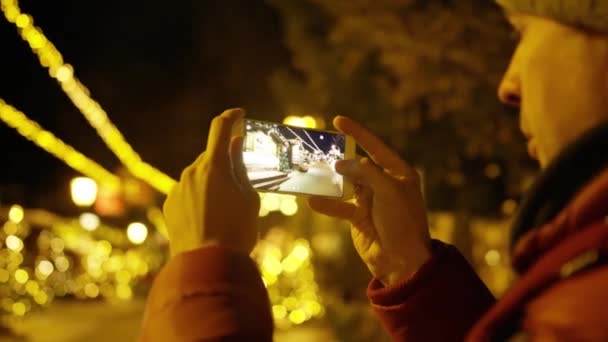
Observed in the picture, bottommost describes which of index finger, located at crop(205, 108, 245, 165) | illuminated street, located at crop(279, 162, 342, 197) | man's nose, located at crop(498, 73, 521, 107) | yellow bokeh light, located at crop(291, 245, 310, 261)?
yellow bokeh light, located at crop(291, 245, 310, 261)

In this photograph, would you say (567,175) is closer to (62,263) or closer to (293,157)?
(293,157)

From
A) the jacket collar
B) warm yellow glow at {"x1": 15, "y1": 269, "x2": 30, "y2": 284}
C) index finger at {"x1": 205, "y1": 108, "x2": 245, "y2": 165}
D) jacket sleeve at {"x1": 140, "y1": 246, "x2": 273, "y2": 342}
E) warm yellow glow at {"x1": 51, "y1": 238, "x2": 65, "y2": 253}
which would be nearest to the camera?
the jacket collar

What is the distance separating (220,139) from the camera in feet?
5.21

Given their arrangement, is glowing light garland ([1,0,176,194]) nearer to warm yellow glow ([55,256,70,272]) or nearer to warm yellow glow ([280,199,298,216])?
warm yellow glow ([280,199,298,216])

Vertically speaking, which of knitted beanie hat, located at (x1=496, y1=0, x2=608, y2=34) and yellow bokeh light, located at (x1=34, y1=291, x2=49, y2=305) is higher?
knitted beanie hat, located at (x1=496, y1=0, x2=608, y2=34)

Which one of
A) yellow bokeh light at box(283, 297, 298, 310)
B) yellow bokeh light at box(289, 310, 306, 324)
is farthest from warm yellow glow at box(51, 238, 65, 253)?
yellow bokeh light at box(289, 310, 306, 324)

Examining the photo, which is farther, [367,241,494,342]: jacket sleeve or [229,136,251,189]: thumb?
[367,241,494,342]: jacket sleeve

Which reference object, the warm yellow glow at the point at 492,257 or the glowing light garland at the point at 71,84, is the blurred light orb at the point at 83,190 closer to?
the glowing light garland at the point at 71,84

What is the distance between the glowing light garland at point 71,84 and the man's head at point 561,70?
6.04 metres

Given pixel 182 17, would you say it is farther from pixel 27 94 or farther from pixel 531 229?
pixel 531 229

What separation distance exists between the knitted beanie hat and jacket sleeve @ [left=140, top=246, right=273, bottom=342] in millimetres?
660

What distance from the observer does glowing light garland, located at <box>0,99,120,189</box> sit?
512 inches

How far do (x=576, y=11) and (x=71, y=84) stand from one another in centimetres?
1104

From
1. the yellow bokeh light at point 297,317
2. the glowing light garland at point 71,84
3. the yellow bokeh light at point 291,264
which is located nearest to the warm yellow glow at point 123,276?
the yellow bokeh light at point 291,264
